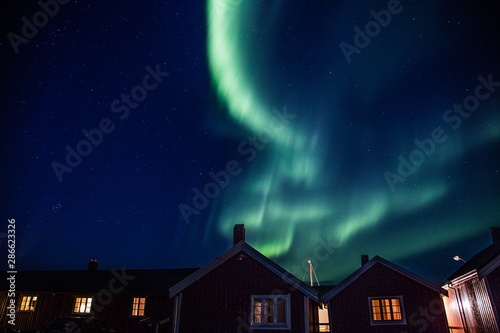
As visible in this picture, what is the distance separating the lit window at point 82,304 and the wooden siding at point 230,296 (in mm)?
10623

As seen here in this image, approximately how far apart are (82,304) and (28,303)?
5.24 meters

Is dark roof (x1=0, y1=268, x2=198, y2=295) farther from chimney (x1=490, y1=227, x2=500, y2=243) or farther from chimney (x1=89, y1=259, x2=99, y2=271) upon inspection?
chimney (x1=490, y1=227, x2=500, y2=243)

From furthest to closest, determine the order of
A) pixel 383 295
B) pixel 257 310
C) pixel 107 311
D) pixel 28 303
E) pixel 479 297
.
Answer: pixel 28 303 → pixel 107 311 → pixel 383 295 → pixel 257 310 → pixel 479 297

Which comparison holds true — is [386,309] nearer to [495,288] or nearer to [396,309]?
[396,309]

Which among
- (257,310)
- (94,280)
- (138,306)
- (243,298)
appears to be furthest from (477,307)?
(94,280)

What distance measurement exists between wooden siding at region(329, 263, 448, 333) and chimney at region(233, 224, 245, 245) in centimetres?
738

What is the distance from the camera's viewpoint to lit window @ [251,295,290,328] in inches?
744

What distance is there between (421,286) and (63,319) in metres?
23.1

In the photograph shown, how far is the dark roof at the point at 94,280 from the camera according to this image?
25.6 metres

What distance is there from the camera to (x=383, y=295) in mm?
20328

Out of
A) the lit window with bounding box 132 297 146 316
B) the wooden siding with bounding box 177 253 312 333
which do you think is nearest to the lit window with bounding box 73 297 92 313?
the lit window with bounding box 132 297 146 316

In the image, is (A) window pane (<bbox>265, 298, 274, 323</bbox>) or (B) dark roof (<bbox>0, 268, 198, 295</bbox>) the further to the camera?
(B) dark roof (<bbox>0, 268, 198, 295</bbox>)

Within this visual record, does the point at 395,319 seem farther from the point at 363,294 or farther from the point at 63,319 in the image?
the point at 63,319

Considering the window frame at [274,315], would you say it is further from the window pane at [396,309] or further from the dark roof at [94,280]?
the dark roof at [94,280]
